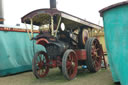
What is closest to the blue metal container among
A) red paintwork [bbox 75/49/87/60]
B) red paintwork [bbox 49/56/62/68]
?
Answer: red paintwork [bbox 49/56/62/68]

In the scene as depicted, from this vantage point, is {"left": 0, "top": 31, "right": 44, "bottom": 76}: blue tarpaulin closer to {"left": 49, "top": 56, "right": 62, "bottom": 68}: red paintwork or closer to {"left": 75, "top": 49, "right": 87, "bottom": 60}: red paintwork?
{"left": 49, "top": 56, "right": 62, "bottom": 68}: red paintwork

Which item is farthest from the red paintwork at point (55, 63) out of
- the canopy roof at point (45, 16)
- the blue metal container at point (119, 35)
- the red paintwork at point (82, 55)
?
the blue metal container at point (119, 35)

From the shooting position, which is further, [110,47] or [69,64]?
[69,64]

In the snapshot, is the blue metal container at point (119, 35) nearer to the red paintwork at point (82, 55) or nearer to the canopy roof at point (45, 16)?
the canopy roof at point (45, 16)

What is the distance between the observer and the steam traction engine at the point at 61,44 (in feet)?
14.2

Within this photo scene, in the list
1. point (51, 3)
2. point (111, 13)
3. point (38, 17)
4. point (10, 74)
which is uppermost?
point (51, 3)

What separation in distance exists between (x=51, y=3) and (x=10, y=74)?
183 inches

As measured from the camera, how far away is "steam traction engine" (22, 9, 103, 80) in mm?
4320

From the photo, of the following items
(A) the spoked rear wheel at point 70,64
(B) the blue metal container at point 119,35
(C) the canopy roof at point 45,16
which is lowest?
(A) the spoked rear wheel at point 70,64

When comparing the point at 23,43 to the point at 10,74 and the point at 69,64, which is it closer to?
the point at 10,74

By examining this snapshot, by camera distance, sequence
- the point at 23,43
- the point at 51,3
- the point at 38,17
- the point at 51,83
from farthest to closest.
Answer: the point at 51,3 < the point at 23,43 < the point at 38,17 < the point at 51,83

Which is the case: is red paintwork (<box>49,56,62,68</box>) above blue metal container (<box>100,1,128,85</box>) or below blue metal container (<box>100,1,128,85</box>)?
below

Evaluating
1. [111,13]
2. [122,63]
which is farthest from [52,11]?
[122,63]

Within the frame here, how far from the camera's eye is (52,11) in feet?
13.7
